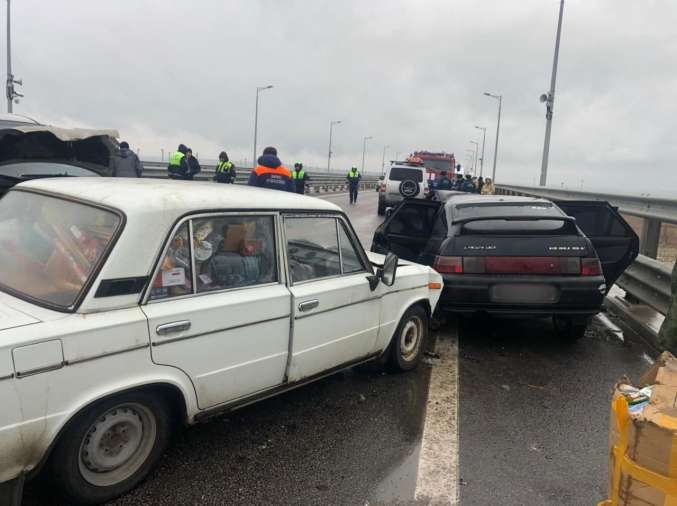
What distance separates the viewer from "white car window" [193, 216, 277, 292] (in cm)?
294

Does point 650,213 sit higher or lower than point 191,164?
lower

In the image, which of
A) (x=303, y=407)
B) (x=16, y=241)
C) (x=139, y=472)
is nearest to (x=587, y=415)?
(x=303, y=407)

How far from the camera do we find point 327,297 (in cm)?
354

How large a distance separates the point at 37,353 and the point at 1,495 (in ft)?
2.03

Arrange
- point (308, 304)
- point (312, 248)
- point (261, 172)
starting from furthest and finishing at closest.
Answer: point (261, 172), point (312, 248), point (308, 304)

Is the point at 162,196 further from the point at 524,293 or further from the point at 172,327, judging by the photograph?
the point at 524,293

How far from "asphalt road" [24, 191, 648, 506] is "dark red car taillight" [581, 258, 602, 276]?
2.76 feet

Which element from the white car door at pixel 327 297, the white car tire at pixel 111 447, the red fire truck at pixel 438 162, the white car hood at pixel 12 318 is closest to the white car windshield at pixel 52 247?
the white car hood at pixel 12 318

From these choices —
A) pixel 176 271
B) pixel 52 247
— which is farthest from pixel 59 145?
pixel 176 271

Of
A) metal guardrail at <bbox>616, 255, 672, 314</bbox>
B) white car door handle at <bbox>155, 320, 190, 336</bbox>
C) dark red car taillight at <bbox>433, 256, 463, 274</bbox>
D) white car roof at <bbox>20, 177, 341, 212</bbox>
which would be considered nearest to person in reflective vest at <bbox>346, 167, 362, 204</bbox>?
metal guardrail at <bbox>616, 255, 672, 314</bbox>

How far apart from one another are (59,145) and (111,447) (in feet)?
22.5

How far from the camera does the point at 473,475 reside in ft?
10.1

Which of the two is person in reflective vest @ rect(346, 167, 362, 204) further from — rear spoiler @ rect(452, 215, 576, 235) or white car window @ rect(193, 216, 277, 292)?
white car window @ rect(193, 216, 277, 292)

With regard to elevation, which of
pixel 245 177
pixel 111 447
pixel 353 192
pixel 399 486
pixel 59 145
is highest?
pixel 59 145
